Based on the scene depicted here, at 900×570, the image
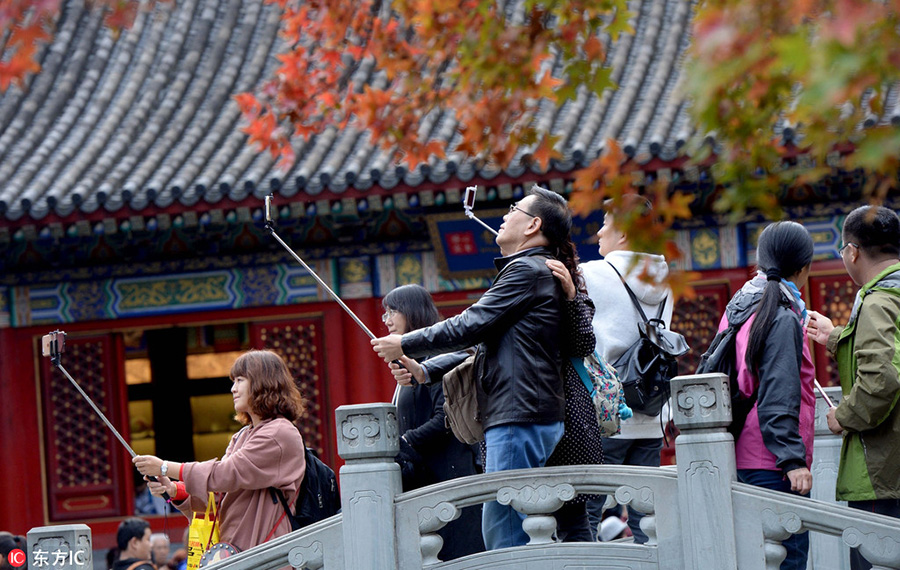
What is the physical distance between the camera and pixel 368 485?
4.20 metres

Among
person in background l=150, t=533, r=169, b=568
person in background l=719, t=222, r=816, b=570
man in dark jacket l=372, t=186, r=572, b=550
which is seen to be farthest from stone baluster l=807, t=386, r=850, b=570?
person in background l=150, t=533, r=169, b=568

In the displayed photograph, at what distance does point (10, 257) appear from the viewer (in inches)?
386

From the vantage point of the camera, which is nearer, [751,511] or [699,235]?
[751,511]

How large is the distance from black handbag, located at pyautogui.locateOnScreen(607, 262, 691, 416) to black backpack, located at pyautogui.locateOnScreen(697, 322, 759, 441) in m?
0.31

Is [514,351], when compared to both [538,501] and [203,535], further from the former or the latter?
[203,535]

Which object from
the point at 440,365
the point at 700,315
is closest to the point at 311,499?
the point at 440,365

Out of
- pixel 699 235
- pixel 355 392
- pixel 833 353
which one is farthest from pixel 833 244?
pixel 833 353

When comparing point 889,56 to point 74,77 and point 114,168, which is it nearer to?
point 114,168

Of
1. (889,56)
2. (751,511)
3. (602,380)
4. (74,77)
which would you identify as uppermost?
(74,77)

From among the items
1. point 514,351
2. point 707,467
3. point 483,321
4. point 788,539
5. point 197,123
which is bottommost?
point 788,539

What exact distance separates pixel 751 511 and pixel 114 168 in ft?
22.6

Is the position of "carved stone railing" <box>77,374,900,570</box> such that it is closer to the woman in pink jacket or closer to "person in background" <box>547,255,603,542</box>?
"person in background" <box>547,255,603,542</box>

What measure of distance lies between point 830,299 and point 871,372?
222 inches

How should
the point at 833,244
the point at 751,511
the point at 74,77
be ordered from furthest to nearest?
the point at 74,77 < the point at 833,244 < the point at 751,511
